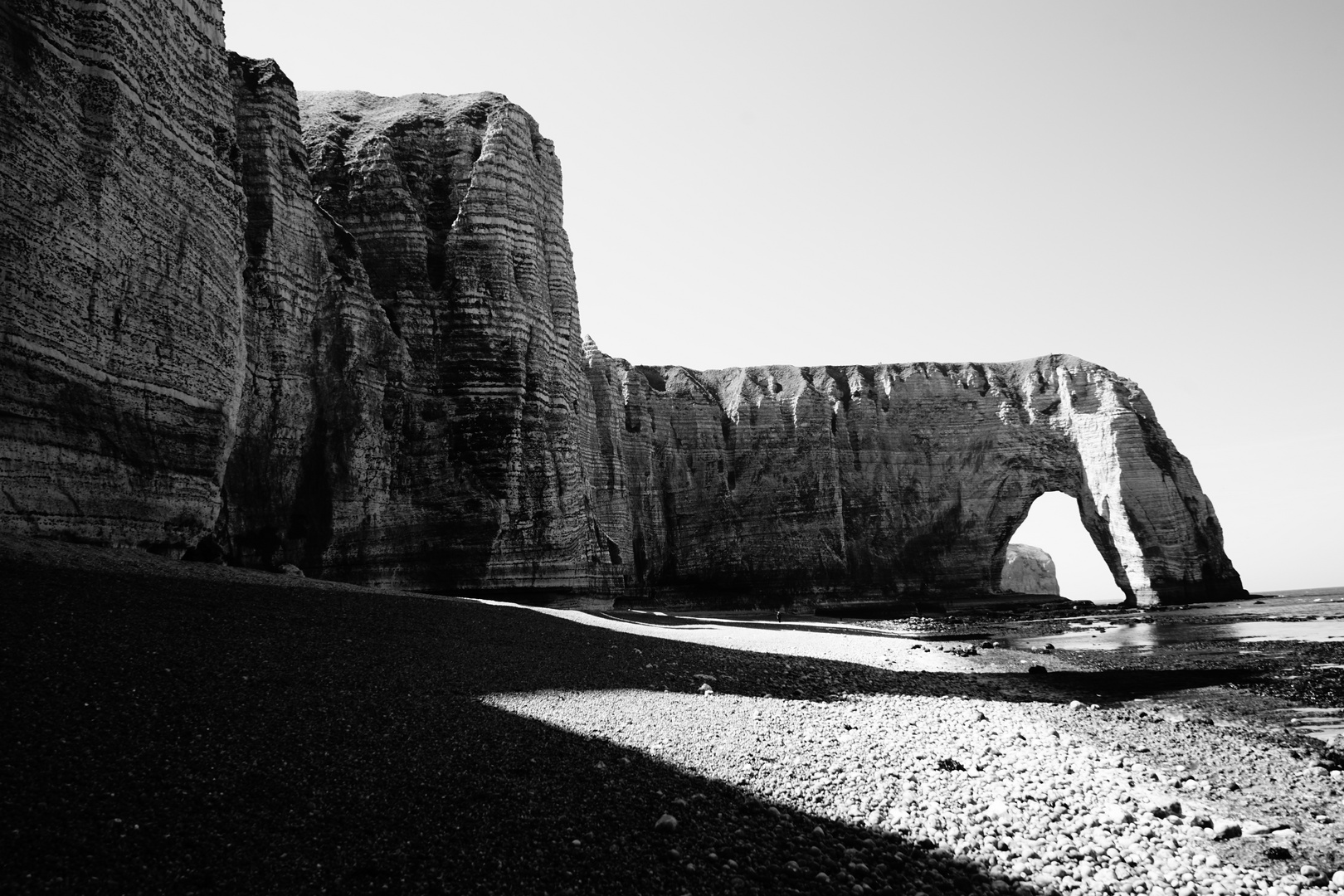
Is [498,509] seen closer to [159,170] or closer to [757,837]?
[159,170]

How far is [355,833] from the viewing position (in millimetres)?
4043

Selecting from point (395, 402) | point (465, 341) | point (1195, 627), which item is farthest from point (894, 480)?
point (395, 402)

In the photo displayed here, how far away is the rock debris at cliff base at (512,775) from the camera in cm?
386

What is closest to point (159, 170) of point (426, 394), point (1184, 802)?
point (426, 394)

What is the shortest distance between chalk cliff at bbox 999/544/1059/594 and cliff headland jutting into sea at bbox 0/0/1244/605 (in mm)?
38477

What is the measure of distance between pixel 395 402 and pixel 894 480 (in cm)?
4001

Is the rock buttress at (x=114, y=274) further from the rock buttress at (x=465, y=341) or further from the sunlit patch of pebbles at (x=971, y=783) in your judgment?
the rock buttress at (x=465, y=341)

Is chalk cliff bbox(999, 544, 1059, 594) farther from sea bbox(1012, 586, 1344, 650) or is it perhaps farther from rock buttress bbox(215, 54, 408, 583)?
rock buttress bbox(215, 54, 408, 583)

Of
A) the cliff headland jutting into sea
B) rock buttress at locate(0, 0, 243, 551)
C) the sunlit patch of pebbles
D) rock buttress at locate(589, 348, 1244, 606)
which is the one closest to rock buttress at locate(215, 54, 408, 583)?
the cliff headland jutting into sea

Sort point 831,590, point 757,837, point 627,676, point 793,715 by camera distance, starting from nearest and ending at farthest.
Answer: point 757,837 < point 793,715 < point 627,676 < point 831,590

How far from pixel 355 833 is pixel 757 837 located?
2419 mm

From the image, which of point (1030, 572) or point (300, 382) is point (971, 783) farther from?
point (1030, 572)

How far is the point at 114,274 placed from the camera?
1189cm

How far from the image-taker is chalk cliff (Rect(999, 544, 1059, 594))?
92062 millimetres
